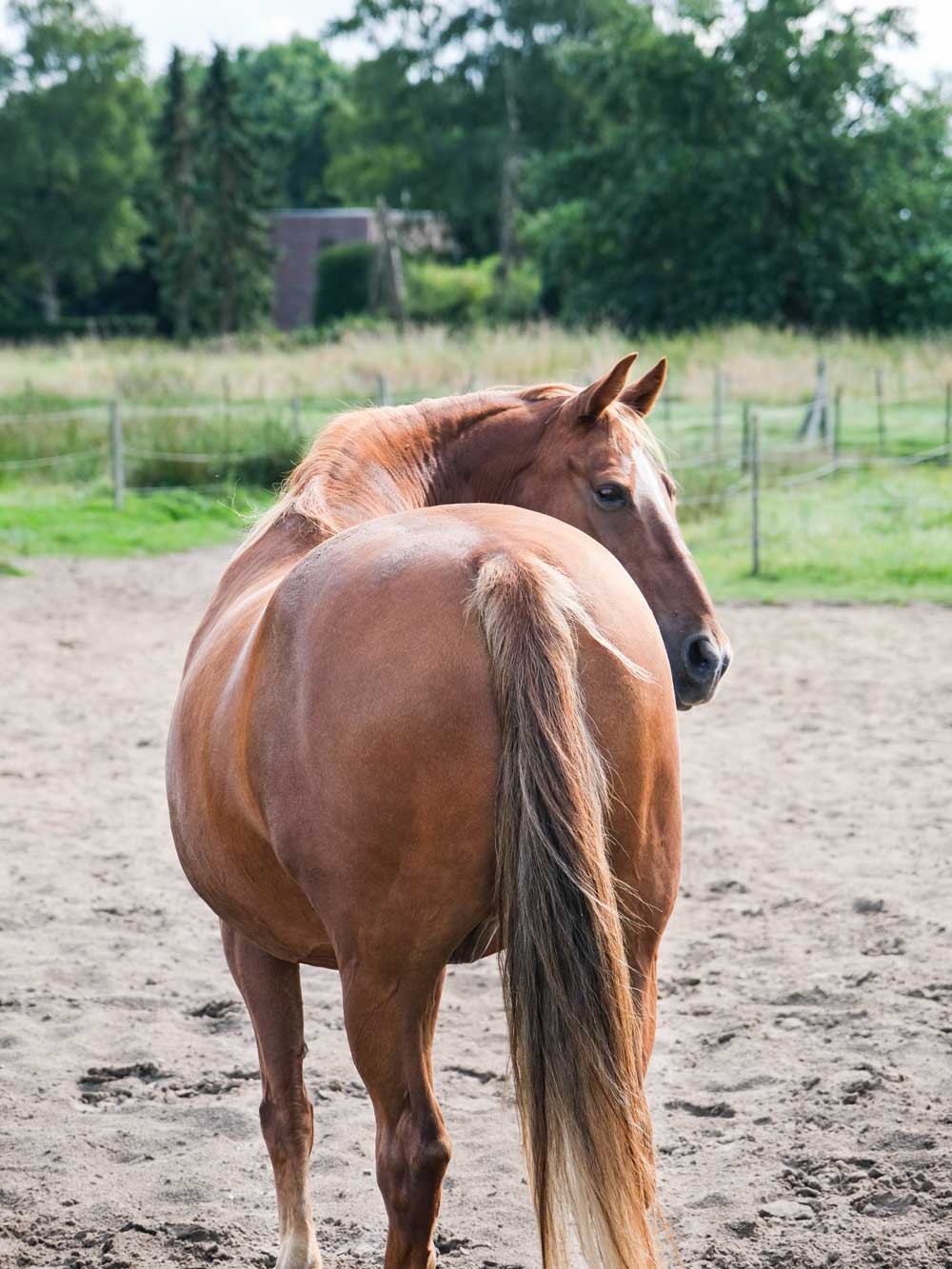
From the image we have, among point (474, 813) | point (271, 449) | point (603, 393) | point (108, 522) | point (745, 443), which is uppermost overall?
point (603, 393)

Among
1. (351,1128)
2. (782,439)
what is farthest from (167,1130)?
(782,439)

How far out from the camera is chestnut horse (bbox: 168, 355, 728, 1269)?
1.77 meters

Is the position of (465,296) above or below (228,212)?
below

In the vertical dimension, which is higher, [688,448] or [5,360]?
[5,360]

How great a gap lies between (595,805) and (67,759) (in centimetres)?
477

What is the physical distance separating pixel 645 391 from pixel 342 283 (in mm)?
37227

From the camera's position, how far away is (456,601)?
1.81 metres

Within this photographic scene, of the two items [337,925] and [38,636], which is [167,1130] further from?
[38,636]

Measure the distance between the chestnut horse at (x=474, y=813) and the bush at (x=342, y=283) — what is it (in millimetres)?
37176

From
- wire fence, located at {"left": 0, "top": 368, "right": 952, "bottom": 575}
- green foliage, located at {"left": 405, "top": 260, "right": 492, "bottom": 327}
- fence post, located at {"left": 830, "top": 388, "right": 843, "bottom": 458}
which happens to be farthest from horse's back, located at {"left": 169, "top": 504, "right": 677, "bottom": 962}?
green foliage, located at {"left": 405, "top": 260, "right": 492, "bottom": 327}

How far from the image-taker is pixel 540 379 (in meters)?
19.3

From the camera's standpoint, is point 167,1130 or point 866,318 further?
point 866,318

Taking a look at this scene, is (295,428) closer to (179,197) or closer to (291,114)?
(179,197)

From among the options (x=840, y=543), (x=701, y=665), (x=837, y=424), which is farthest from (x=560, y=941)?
(x=837, y=424)
